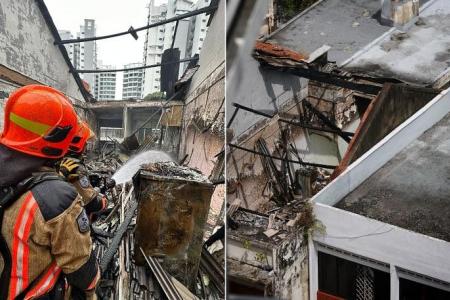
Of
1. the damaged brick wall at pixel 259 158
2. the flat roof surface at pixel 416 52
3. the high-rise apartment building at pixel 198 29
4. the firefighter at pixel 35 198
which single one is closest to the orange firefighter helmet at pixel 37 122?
the firefighter at pixel 35 198

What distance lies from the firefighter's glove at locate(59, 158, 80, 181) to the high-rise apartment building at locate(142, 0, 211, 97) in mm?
248

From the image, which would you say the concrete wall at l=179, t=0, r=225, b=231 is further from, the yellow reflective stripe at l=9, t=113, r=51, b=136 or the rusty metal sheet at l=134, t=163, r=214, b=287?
the yellow reflective stripe at l=9, t=113, r=51, b=136

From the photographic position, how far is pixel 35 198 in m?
0.73

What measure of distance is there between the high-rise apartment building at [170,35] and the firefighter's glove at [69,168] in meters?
0.25

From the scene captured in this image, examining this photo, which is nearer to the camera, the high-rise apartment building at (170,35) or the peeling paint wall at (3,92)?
the peeling paint wall at (3,92)

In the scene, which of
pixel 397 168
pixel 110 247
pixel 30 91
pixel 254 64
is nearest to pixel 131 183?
pixel 110 247

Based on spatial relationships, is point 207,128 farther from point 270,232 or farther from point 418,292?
point 418,292

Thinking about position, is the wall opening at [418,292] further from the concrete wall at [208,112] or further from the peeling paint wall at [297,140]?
the concrete wall at [208,112]

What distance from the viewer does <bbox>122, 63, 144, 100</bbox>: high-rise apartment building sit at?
1.04 meters

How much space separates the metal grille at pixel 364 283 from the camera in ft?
4.66

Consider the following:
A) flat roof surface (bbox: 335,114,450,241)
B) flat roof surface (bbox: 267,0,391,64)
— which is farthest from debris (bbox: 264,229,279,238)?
flat roof surface (bbox: 267,0,391,64)

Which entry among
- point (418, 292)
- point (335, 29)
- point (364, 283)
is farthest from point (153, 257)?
point (335, 29)

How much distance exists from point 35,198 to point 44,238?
78mm

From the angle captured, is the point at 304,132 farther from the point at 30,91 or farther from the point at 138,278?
the point at 30,91
